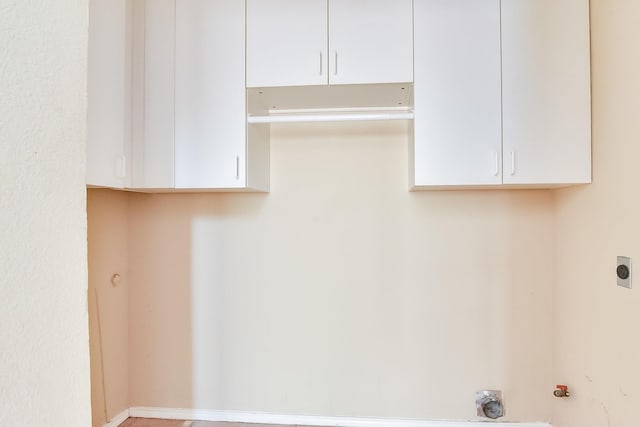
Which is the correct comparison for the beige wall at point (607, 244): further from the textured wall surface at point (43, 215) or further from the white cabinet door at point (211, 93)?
the textured wall surface at point (43, 215)

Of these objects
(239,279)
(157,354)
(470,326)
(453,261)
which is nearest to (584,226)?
(453,261)

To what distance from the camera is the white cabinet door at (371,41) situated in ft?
5.29

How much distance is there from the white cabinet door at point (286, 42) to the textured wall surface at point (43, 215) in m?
1.15

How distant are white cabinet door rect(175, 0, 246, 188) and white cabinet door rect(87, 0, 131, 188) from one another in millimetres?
240

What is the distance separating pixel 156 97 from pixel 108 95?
22cm

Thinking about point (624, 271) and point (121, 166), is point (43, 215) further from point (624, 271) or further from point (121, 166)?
point (624, 271)

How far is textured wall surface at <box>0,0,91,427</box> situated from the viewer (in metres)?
0.45

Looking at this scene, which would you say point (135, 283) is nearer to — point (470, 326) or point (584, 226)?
point (470, 326)

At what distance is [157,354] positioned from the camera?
209cm

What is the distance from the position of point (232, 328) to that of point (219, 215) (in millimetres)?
673

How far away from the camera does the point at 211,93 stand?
1689 mm

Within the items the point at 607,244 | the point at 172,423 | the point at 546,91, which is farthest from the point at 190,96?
the point at 607,244

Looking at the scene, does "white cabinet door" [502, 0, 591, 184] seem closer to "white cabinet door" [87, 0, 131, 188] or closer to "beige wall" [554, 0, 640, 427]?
"beige wall" [554, 0, 640, 427]

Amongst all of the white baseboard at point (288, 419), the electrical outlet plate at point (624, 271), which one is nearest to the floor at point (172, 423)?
the white baseboard at point (288, 419)
